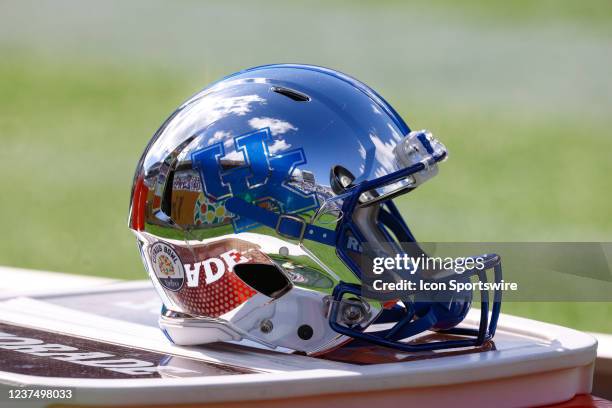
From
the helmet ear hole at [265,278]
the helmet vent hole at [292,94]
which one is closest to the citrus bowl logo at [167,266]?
the helmet ear hole at [265,278]

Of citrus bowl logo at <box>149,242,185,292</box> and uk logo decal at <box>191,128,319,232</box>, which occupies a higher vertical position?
uk logo decal at <box>191,128,319,232</box>

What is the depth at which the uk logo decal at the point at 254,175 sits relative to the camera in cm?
188

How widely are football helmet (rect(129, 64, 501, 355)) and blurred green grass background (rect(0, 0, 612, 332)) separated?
2.94m

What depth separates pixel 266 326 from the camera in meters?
1.92

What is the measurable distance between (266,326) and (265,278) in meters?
0.08

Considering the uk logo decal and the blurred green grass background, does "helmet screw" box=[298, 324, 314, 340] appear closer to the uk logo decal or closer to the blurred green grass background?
the uk logo decal

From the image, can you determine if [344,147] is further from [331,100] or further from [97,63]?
[97,63]

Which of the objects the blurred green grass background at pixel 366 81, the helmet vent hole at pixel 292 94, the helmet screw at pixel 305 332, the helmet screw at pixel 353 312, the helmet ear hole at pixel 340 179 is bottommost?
the helmet screw at pixel 305 332

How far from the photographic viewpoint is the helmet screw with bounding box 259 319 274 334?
1923mm

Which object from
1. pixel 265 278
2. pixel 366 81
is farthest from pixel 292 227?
pixel 366 81

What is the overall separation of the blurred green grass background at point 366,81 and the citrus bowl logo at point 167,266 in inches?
117

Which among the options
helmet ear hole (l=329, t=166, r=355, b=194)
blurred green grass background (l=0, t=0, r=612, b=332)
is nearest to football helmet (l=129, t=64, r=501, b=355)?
helmet ear hole (l=329, t=166, r=355, b=194)

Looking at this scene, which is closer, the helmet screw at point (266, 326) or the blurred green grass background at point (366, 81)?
the helmet screw at point (266, 326)

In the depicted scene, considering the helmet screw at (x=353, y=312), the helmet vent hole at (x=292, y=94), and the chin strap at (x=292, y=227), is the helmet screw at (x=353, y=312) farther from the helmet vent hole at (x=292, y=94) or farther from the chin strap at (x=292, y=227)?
the helmet vent hole at (x=292, y=94)
